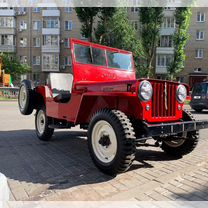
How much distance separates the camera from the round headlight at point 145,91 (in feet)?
13.4

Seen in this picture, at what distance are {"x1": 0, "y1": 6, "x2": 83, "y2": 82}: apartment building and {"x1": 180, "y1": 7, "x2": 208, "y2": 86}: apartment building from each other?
17.4 metres

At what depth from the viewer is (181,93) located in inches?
190

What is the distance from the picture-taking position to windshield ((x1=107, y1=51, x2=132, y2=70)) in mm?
6189

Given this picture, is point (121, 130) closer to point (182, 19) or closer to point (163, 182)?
point (163, 182)

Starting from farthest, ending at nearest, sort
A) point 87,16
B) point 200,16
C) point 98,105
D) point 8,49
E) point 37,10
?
point 37,10 < point 8,49 < point 200,16 < point 87,16 < point 98,105

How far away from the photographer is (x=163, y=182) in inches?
157

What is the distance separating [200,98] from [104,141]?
43.6ft

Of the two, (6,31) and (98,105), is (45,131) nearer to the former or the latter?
(98,105)

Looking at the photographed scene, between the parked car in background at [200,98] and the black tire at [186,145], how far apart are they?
11.4 metres

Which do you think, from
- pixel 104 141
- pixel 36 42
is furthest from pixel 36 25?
pixel 104 141

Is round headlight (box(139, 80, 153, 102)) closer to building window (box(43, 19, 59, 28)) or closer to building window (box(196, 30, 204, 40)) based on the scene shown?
building window (box(196, 30, 204, 40))

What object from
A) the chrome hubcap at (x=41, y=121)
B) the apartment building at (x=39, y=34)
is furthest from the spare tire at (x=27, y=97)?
Answer: the apartment building at (x=39, y=34)

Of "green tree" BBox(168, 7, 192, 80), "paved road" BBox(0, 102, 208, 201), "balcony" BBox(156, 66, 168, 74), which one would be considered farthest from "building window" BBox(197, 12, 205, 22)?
"paved road" BBox(0, 102, 208, 201)

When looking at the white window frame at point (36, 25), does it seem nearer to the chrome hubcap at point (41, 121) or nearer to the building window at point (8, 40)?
the building window at point (8, 40)
